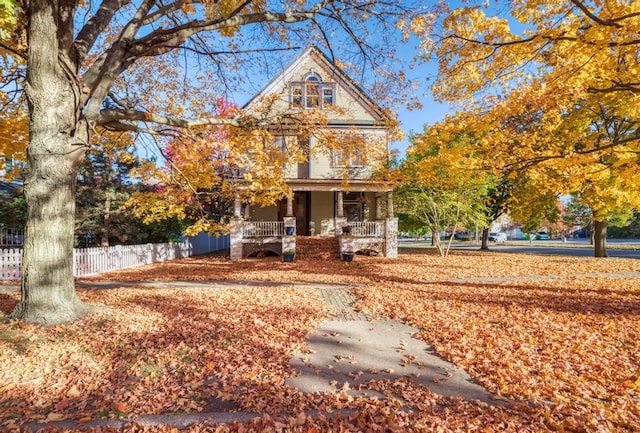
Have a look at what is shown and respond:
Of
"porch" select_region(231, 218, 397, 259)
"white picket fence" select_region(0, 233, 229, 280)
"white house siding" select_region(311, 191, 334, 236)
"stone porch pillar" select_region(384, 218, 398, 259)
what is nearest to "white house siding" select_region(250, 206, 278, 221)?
"porch" select_region(231, 218, 397, 259)

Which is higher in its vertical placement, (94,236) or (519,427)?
(94,236)

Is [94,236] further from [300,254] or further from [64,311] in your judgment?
[64,311]

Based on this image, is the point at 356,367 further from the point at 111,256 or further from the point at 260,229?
the point at 260,229

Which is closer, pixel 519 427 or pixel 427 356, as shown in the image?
pixel 519 427

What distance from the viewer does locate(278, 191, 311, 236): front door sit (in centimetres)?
1994

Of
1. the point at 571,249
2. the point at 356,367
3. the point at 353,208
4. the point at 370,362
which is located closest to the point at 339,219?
the point at 353,208

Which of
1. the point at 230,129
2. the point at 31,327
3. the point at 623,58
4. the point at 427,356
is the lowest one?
the point at 427,356

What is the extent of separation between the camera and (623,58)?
6.52m

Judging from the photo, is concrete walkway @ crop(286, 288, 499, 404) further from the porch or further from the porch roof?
the porch roof

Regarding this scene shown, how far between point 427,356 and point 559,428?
1790 millimetres

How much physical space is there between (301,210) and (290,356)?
15851mm

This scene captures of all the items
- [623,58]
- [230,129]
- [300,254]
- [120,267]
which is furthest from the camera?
[300,254]

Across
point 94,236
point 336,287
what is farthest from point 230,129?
point 94,236

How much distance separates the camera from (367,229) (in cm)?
1814
